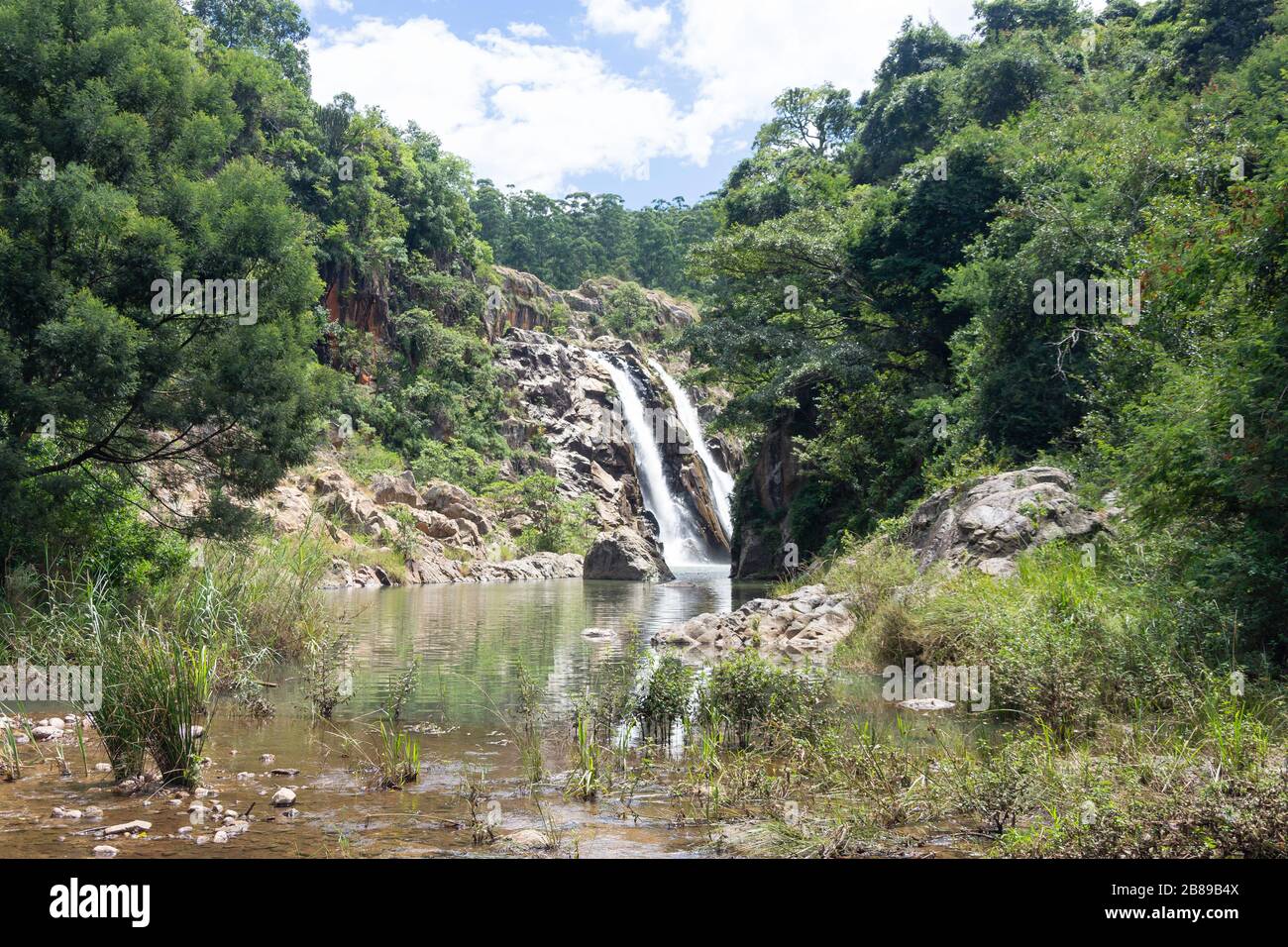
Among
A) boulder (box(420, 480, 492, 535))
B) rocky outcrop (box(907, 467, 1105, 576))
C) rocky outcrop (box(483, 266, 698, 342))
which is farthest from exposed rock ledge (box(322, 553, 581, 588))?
rocky outcrop (box(483, 266, 698, 342))

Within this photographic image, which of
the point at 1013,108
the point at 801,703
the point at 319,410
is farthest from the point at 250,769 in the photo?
the point at 1013,108

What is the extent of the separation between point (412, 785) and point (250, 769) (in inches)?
53.1

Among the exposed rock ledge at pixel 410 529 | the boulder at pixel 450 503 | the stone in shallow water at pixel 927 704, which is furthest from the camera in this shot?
the boulder at pixel 450 503

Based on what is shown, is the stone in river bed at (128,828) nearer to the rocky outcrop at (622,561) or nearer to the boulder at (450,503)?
the rocky outcrop at (622,561)

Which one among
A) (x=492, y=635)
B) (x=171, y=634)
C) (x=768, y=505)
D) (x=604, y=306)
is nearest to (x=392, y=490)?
(x=768, y=505)

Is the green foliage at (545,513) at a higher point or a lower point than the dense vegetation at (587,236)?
lower

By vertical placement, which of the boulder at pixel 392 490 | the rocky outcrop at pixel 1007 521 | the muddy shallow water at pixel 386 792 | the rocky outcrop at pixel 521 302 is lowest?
the muddy shallow water at pixel 386 792

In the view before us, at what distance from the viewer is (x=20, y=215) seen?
10820mm

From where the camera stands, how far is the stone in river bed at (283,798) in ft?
20.3

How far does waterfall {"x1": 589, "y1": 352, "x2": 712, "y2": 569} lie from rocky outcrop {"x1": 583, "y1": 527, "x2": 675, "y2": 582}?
38.2ft

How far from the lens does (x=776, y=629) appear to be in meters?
15.4

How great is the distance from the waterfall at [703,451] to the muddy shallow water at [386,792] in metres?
37.5

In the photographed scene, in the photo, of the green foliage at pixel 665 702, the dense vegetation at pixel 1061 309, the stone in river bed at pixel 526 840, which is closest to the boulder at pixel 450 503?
the dense vegetation at pixel 1061 309

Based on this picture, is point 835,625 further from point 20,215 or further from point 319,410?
point 20,215
